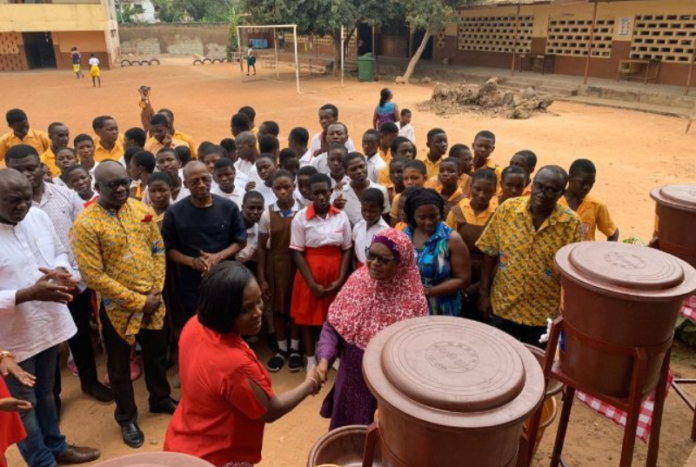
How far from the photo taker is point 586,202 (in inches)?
148

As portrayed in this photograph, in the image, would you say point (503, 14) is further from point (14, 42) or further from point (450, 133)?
point (14, 42)

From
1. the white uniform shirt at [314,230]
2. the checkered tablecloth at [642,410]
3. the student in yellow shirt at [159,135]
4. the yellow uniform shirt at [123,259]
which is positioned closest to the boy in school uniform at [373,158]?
the white uniform shirt at [314,230]

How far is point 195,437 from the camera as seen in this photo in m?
2.04

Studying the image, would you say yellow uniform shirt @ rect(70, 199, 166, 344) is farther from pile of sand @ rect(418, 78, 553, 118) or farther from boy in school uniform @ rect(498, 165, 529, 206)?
pile of sand @ rect(418, 78, 553, 118)

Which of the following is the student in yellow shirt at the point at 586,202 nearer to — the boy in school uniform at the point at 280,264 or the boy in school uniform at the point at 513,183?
the boy in school uniform at the point at 513,183

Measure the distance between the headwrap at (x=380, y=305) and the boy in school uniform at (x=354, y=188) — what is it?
5.58 ft

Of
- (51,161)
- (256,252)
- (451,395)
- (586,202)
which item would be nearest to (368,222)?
(256,252)

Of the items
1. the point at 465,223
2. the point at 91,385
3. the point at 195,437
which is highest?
the point at 465,223

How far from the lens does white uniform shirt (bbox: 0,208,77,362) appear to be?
2693 millimetres

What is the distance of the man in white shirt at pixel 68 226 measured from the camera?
3418 millimetres

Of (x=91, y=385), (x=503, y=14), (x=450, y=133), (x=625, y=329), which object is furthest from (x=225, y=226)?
(x=503, y=14)

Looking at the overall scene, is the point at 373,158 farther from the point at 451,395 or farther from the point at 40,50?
the point at 40,50

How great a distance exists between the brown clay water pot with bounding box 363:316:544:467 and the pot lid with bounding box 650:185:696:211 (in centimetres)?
168

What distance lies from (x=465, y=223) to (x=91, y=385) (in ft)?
10.3
